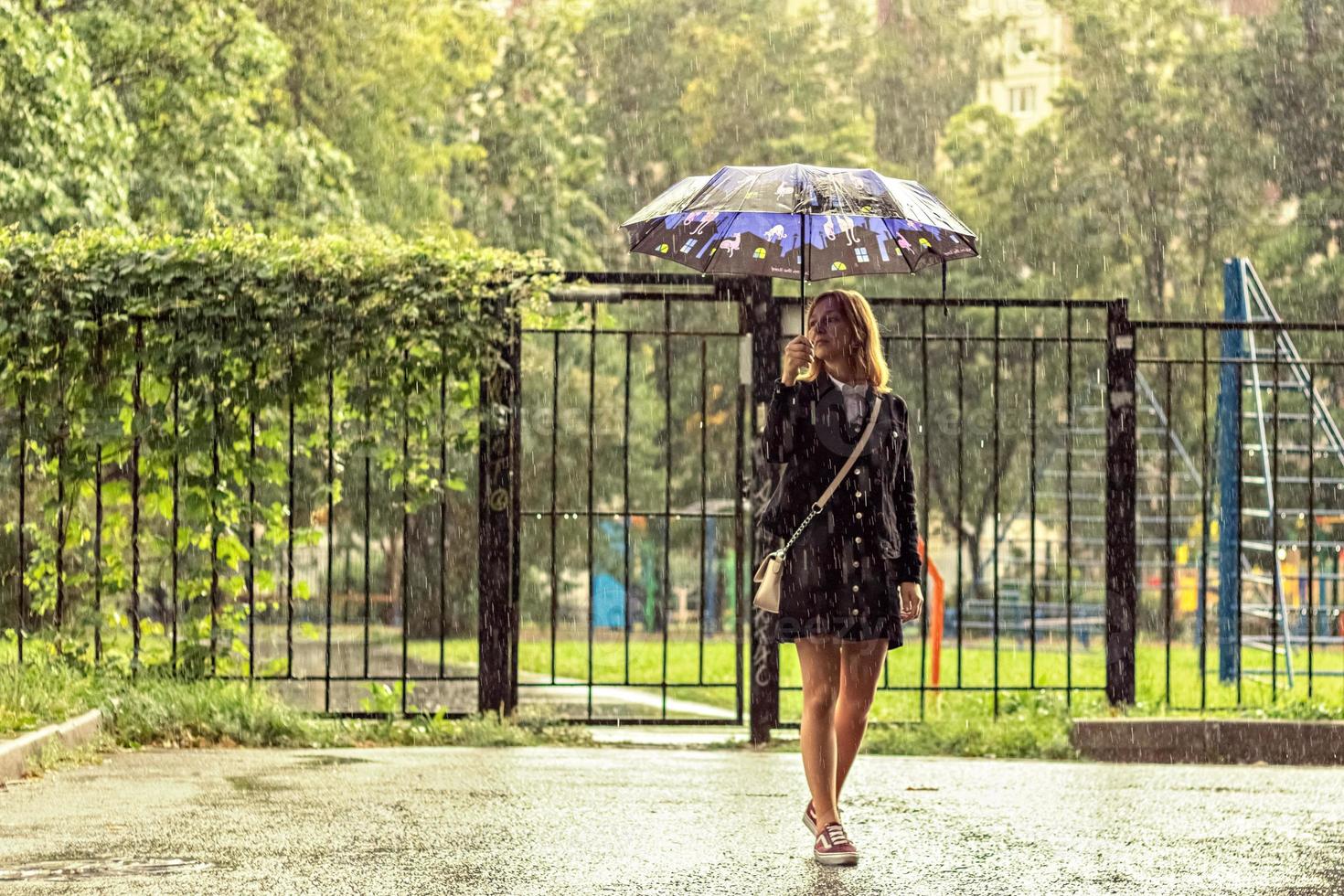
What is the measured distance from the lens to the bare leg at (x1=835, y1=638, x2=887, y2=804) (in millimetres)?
6441

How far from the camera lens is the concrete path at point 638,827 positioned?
623 centimetres

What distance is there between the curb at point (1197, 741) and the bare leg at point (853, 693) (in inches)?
149

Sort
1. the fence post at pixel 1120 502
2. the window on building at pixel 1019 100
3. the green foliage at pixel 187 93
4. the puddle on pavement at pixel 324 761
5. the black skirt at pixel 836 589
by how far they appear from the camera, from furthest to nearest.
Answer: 1. the window on building at pixel 1019 100
2. the green foliage at pixel 187 93
3. the fence post at pixel 1120 502
4. the puddle on pavement at pixel 324 761
5. the black skirt at pixel 836 589

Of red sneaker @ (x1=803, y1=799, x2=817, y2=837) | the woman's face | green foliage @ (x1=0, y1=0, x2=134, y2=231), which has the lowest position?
red sneaker @ (x1=803, y1=799, x2=817, y2=837)

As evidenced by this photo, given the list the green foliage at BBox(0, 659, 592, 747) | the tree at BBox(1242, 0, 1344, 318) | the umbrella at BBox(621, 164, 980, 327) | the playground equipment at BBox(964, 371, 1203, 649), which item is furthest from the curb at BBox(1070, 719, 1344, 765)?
the tree at BBox(1242, 0, 1344, 318)

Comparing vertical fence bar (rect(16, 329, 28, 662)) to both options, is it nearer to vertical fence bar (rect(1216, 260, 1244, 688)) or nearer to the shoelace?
the shoelace

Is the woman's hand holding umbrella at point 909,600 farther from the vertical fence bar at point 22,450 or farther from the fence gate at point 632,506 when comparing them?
the fence gate at point 632,506

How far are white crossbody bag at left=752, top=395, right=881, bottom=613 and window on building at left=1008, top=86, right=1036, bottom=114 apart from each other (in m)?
64.5

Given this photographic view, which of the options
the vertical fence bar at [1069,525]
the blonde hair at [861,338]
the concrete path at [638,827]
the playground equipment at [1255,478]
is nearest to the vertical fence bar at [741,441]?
the concrete path at [638,827]

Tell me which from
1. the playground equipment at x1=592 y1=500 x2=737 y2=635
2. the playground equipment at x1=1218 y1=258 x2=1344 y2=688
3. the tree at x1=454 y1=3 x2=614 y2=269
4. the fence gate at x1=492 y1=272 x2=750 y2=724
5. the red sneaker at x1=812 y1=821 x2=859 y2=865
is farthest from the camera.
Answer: the playground equipment at x1=592 y1=500 x2=737 y2=635

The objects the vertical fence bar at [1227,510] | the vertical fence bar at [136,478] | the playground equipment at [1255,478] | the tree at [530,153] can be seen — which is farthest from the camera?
the tree at [530,153]

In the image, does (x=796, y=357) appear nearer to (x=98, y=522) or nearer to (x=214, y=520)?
(x=214, y=520)

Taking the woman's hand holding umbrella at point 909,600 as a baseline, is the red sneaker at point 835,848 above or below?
below

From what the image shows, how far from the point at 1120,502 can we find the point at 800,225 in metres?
3.29
